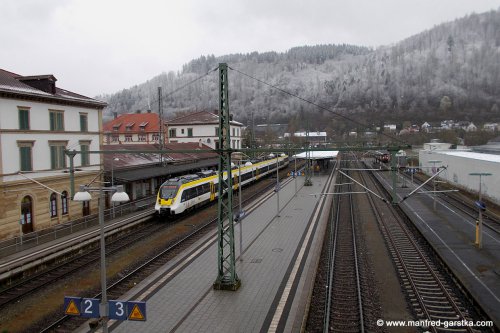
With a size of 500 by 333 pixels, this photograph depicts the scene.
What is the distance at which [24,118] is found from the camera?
2631 cm

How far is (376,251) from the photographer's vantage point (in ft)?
72.2

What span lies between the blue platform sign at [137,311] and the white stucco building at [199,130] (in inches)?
2288

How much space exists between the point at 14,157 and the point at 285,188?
3091 centimetres

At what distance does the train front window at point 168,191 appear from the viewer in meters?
30.1

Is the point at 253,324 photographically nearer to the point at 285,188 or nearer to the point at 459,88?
the point at 285,188

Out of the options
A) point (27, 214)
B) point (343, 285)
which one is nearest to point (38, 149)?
point (27, 214)

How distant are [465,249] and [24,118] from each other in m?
27.4

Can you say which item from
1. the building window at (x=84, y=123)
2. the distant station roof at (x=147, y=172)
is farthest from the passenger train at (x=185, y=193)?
the building window at (x=84, y=123)

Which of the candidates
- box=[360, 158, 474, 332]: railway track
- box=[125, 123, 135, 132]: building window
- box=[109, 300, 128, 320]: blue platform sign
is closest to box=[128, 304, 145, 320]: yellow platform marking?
box=[109, 300, 128, 320]: blue platform sign

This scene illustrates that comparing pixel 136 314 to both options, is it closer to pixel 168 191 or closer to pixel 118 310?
pixel 118 310

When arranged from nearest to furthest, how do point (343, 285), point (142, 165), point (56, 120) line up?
point (343, 285) → point (56, 120) → point (142, 165)

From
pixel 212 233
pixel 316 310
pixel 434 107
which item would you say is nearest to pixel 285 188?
pixel 212 233

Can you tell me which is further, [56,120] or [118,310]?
[56,120]

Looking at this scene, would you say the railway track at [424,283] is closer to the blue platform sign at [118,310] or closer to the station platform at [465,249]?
the station platform at [465,249]
